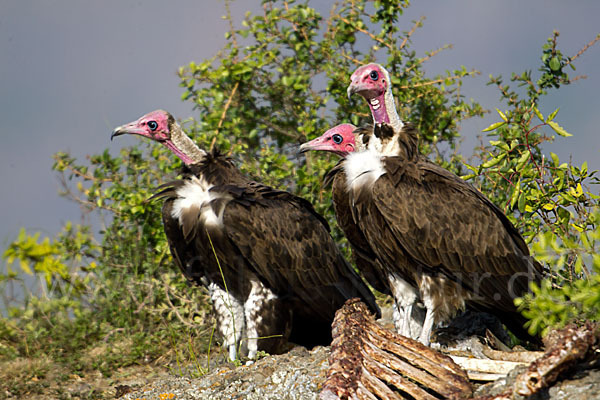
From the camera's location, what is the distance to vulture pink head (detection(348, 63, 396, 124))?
16.7 ft

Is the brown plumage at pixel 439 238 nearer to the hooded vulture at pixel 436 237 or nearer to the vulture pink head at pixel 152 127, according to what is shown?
the hooded vulture at pixel 436 237


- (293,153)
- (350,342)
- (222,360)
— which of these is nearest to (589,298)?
(350,342)

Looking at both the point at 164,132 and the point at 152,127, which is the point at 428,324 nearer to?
the point at 164,132

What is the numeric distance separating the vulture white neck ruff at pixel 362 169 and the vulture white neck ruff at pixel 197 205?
3.51 ft

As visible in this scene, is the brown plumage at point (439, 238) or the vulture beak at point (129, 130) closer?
the brown plumage at point (439, 238)

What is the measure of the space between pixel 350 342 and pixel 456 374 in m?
0.56

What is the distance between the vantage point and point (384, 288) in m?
5.33

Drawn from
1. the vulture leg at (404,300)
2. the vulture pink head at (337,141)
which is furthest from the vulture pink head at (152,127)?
the vulture leg at (404,300)

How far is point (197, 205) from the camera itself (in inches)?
213

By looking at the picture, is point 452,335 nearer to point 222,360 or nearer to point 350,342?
point 350,342

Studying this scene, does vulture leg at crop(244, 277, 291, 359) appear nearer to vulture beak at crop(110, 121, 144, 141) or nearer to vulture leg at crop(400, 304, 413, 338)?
vulture leg at crop(400, 304, 413, 338)

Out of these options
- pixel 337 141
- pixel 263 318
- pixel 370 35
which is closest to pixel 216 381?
pixel 263 318

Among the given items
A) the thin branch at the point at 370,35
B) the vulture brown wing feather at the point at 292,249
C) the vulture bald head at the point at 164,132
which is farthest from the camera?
the thin branch at the point at 370,35

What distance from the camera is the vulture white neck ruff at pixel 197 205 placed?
527cm
